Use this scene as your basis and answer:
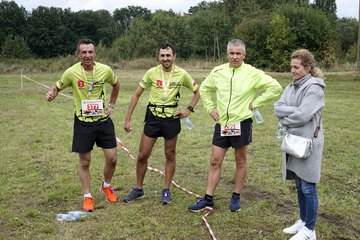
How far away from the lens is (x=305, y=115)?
3.68 m

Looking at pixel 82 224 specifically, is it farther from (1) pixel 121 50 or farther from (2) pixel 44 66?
(1) pixel 121 50

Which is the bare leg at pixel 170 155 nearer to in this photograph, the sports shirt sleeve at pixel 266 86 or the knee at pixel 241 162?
the knee at pixel 241 162

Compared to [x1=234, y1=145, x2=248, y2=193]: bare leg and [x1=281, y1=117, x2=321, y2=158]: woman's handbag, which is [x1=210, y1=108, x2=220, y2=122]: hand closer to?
[x1=234, y1=145, x2=248, y2=193]: bare leg

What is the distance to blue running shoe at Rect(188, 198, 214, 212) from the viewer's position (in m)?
4.79

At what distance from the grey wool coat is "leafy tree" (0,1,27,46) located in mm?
77075

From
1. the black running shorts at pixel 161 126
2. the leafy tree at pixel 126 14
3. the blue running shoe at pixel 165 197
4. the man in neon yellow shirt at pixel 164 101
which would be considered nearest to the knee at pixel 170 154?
the man in neon yellow shirt at pixel 164 101

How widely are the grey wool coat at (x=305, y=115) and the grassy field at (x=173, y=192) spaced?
0.81 meters

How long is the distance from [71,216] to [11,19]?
79.7m

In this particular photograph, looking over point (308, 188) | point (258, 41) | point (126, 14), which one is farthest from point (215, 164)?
point (126, 14)

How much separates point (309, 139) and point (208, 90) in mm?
1547

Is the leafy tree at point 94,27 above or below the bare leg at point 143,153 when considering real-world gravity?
above

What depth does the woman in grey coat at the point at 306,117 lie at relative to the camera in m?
3.71

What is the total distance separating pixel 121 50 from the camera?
60281 mm

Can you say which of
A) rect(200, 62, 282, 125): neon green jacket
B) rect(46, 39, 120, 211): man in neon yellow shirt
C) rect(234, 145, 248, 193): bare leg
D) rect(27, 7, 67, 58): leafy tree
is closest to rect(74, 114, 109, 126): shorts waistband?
rect(46, 39, 120, 211): man in neon yellow shirt
